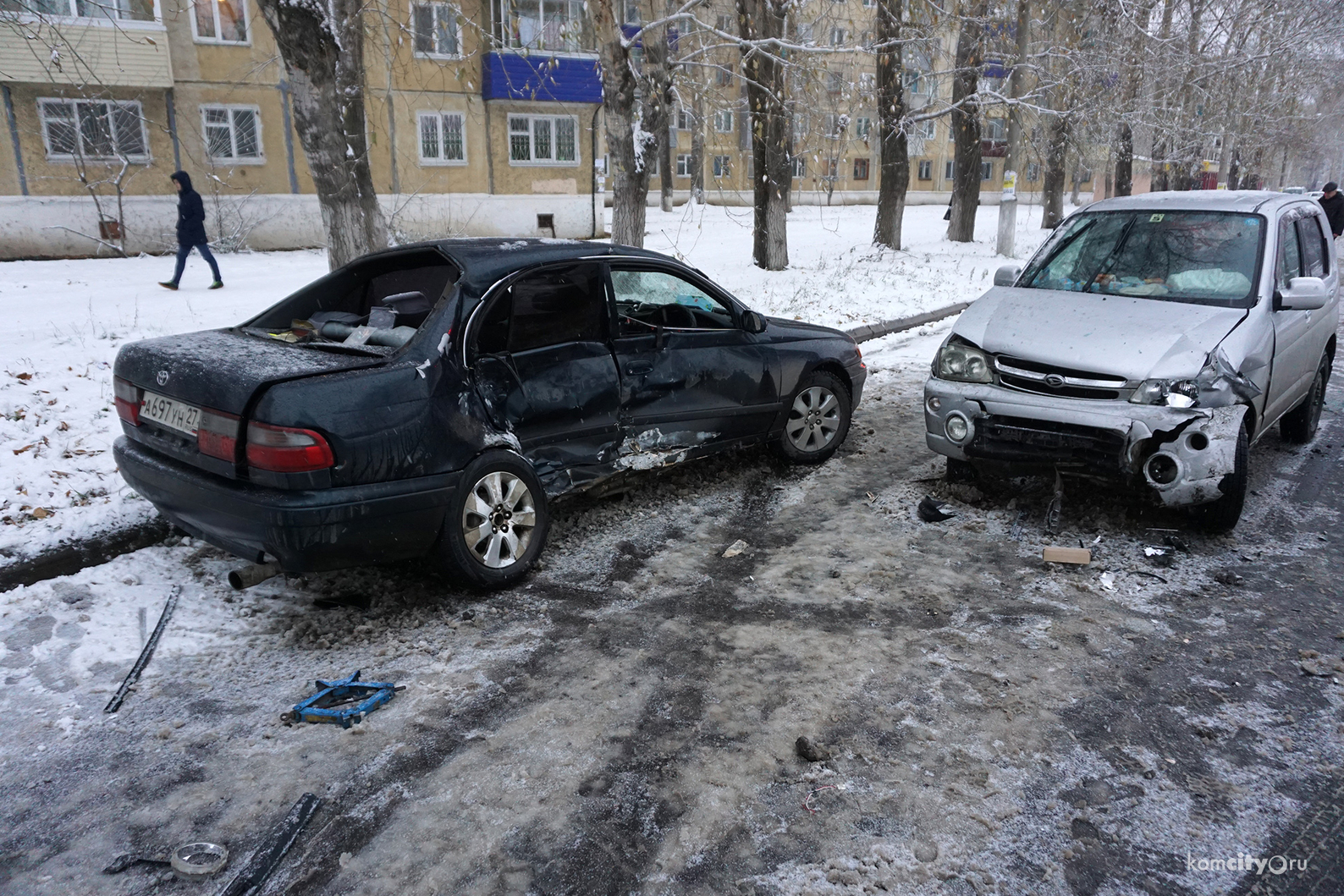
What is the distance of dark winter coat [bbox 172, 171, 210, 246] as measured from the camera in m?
13.0

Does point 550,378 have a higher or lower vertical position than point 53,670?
higher

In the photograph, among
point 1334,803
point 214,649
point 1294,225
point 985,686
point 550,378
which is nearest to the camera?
point 1334,803

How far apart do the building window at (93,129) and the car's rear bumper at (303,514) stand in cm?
1886

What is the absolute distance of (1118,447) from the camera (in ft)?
15.1

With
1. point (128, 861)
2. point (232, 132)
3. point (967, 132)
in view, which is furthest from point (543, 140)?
point (128, 861)

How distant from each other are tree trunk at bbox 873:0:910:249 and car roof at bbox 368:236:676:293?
10795 millimetres

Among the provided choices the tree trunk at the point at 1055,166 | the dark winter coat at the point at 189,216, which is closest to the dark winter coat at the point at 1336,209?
the tree trunk at the point at 1055,166

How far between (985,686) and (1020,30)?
1853 cm

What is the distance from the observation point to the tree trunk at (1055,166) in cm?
2030

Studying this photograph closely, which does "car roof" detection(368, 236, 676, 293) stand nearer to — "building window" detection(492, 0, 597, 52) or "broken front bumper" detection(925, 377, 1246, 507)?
"broken front bumper" detection(925, 377, 1246, 507)

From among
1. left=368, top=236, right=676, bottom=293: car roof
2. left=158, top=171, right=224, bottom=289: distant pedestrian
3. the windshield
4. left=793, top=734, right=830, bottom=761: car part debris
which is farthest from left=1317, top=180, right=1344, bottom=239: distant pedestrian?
left=158, top=171, right=224, bottom=289: distant pedestrian

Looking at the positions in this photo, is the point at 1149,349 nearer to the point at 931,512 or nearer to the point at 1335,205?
the point at 931,512

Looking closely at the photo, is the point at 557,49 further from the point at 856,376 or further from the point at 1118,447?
the point at 1118,447

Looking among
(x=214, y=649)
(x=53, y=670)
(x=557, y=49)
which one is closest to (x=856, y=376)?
(x=214, y=649)
